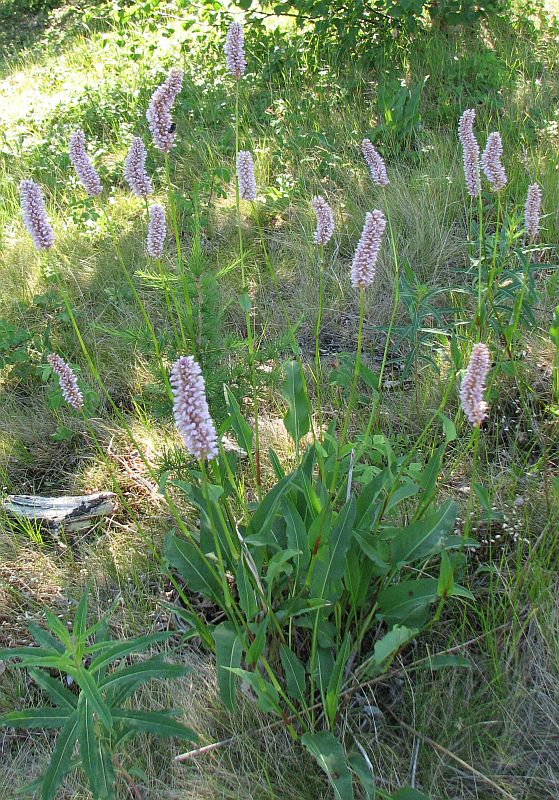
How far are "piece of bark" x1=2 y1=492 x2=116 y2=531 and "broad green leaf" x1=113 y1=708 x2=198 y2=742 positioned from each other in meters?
1.05

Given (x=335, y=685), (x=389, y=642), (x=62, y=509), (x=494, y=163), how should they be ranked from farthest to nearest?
(x=62, y=509), (x=494, y=163), (x=335, y=685), (x=389, y=642)

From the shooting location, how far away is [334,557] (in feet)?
5.80

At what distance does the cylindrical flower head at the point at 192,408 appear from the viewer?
4.39ft

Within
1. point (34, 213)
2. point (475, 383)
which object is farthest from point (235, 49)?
point (475, 383)

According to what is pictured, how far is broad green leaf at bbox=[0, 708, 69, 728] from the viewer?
5.27 ft

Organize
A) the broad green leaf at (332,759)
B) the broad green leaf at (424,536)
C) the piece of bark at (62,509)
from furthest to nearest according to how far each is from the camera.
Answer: the piece of bark at (62,509) < the broad green leaf at (424,536) < the broad green leaf at (332,759)

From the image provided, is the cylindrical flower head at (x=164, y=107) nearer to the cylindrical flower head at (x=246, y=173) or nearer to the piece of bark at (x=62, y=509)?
the cylindrical flower head at (x=246, y=173)

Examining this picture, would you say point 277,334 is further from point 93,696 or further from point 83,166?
point 93,696

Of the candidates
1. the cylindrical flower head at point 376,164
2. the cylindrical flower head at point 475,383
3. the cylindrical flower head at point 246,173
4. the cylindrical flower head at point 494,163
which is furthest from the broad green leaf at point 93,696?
the cylindrical flower head at point 494,163

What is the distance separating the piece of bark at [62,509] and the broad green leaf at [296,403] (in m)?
0.83

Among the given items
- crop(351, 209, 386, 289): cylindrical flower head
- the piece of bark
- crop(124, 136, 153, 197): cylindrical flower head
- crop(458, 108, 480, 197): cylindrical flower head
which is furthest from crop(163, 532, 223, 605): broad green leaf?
crop(458, 108, 480, 197): cylindrical flower head

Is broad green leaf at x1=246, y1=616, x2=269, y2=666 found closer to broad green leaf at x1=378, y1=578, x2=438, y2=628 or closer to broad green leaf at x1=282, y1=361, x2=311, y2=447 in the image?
broad green leaf at x1=378, y1=578, x2=438, y2=628

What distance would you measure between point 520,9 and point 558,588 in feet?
15.5

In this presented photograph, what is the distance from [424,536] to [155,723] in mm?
799
